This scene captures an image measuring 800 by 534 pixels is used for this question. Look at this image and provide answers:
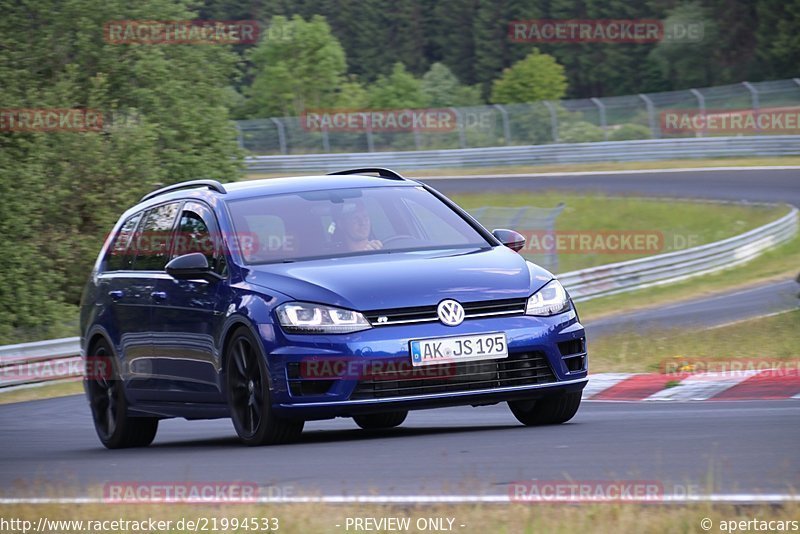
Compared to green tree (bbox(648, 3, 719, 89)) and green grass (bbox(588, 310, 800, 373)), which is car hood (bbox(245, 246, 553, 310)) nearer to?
green grass (bbox(588, 310, 800, 373))

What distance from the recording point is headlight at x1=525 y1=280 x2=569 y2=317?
306 inches

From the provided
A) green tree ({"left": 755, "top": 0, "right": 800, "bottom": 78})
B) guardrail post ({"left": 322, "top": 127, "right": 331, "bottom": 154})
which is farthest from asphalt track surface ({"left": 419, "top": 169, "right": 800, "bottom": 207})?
green tree ({"left": 755, "top": 0, "right": 800, "bottom": 78})

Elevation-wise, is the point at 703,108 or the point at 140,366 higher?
the point at 140,366

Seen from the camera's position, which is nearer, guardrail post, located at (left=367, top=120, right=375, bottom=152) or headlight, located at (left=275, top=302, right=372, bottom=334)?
headlight, located at (left=275, top=302, right=372, bottom=334)

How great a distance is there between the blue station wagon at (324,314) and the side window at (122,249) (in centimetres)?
4

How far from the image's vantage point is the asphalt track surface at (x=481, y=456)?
5770 millimetres

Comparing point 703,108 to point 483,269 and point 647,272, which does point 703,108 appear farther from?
point 483,269

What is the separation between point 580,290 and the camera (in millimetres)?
25219

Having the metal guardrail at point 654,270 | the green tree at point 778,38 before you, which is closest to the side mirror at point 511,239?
the metal guardrail at point 654,270

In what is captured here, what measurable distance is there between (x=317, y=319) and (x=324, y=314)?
0.05 m

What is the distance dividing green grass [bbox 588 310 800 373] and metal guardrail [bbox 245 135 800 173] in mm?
26311

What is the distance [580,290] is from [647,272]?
5.61 feet

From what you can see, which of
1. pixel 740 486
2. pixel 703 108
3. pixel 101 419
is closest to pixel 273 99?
pixel 703 108

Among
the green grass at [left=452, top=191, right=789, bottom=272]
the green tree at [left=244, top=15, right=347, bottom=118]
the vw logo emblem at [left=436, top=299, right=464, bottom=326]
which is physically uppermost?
the vw logo emblem at [left=436, top=299, right=464, bottom=326]
